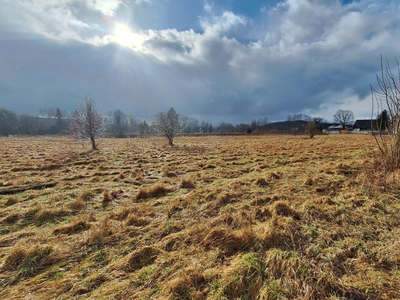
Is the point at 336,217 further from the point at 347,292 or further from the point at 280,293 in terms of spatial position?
the point at 280,293

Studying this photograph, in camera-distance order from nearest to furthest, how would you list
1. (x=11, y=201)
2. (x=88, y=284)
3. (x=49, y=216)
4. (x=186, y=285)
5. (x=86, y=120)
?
(x=186, y=285) → (x=88, y=284) → (x=49, y=216) → (x=11, y=201) → (x=86, y=120)

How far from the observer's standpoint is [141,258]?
253 centimetres

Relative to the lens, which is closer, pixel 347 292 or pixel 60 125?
pixel 347 292

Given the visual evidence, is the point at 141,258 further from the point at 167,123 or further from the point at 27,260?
the point at 167,123

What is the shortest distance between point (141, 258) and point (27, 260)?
1.80m

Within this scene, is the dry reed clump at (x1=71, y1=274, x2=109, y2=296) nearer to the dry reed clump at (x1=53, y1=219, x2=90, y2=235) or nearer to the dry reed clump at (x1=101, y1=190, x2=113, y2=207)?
the dry reed clump at (x1=53, y1=219, x2=90, y2=235)

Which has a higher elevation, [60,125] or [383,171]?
[60,125]

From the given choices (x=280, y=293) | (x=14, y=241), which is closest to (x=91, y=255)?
(x=14, y=241)

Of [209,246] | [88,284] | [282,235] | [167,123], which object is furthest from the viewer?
[167,123]

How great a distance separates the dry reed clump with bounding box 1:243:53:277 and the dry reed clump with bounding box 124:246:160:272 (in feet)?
4.33

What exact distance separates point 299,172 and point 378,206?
3432mm

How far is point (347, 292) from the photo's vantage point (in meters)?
1.90

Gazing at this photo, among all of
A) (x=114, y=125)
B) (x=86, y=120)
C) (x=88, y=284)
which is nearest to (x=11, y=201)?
Answer: (x=88, y=284)

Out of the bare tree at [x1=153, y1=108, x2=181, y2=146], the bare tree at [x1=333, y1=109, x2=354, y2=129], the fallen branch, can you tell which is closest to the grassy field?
the fallen branch
